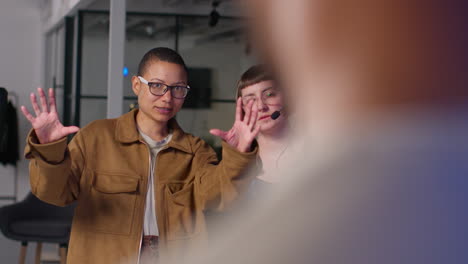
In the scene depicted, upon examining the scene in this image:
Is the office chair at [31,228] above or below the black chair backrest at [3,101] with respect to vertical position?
below

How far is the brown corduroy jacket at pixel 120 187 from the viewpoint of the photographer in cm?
135

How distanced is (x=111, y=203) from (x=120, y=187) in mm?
54

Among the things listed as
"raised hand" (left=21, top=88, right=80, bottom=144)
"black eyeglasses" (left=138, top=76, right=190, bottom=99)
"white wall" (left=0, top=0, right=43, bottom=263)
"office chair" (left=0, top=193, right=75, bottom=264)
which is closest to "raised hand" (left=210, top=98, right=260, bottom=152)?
"raised hand" (left=21, top=88, right=80, bottom=144)

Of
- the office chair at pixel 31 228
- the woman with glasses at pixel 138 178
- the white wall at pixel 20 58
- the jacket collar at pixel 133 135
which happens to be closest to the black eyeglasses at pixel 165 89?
the woman with glasses at pixel 138 178

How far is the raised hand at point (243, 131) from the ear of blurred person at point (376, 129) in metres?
0.52

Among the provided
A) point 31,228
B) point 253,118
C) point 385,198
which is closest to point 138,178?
point 253,118

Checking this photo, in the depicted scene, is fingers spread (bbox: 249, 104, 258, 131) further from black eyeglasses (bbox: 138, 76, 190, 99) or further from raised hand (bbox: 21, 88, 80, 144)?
black eyeglasses (bbox: 138, 76, 190, 99)

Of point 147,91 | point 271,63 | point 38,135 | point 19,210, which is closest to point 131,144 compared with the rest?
point 147,91

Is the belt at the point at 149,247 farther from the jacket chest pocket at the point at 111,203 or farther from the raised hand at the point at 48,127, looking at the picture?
the raised hand at the point at 48,127

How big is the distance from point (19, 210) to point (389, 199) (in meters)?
Answer: 4.66

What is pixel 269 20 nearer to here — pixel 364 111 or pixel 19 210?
pixel 364 111

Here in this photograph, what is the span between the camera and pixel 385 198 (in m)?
0.29

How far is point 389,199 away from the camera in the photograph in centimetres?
29

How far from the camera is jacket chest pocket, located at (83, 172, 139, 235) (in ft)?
4.52
